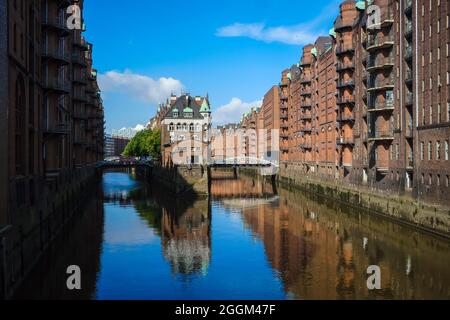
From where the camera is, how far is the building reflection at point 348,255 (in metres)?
23.4

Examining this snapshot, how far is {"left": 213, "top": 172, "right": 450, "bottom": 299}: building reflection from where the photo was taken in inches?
921

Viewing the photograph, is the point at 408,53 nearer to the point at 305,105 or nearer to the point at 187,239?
the point at 187,239

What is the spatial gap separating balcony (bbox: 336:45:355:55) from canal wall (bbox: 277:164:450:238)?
15426 mm

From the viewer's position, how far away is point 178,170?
→ 6825cm

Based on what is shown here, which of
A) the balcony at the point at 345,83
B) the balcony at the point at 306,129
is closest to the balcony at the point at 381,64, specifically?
the balcony at the point at 345,83

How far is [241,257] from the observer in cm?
3095

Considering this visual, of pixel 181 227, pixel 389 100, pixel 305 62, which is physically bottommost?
pixel 181 227

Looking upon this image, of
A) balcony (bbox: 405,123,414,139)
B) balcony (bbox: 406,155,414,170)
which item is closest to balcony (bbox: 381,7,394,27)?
balcony (bbox: 405,123,414,139)

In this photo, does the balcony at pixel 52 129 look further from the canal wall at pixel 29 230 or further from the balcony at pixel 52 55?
the balcony at pixel 52 55

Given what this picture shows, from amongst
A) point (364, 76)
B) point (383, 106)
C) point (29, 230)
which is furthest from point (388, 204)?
point (29, 230)

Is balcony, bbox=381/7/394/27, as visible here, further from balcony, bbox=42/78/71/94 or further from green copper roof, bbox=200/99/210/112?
green copper roof, bbox=200/99/210/112

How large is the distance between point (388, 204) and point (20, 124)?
31.1 m

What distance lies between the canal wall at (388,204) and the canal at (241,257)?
3.27 feet
